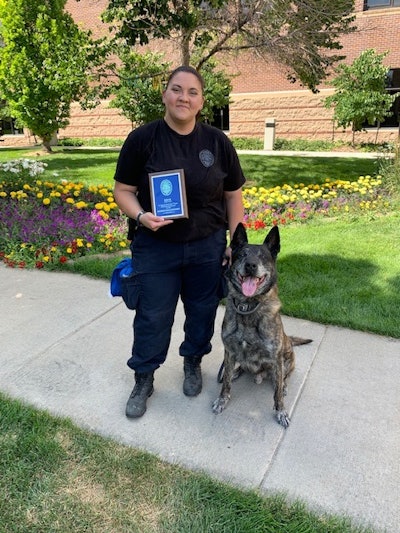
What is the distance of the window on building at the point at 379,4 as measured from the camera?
18.0 metres

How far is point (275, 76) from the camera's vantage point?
68.3ft

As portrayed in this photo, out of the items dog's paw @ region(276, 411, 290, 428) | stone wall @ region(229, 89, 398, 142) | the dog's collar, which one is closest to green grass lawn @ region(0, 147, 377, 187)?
stone wall @ region(229, 89, 398, 142)

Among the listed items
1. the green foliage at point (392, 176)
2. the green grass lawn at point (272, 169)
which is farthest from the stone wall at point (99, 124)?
the green foliage at point (392, 176)

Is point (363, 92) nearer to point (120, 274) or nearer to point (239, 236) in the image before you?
point (239, 236)

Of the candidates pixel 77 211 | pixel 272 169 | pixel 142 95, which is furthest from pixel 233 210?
pixel 142 95

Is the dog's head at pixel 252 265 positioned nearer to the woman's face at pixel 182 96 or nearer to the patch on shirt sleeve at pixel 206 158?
the patch on shirt sleeve at pixel 206 158

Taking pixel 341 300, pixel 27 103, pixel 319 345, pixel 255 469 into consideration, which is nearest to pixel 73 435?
pixel 255 469

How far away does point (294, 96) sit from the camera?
67.2 feet

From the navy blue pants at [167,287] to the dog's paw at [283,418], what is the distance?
71cm

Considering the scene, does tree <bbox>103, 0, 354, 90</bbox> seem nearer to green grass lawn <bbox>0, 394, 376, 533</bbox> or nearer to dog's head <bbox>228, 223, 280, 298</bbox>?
dog's head <bbox>228, 223, 280, 298</bbox>

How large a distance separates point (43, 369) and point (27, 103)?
13.8 meters

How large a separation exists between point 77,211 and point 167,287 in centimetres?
436

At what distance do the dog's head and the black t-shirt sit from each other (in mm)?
213

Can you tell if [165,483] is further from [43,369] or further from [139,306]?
[43,369]
